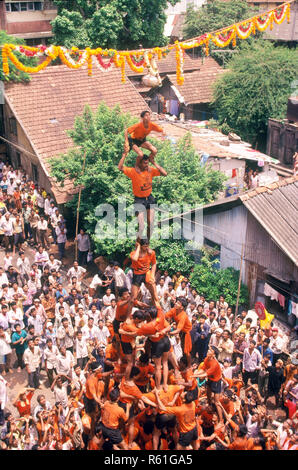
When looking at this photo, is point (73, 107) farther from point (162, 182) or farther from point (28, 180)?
point (162, 182)

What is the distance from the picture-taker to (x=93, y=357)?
12875mm

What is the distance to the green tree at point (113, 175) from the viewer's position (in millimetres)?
18672

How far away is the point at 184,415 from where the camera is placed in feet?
31.6

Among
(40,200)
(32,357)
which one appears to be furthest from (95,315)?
(40,200)

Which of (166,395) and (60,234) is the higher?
(166,395)

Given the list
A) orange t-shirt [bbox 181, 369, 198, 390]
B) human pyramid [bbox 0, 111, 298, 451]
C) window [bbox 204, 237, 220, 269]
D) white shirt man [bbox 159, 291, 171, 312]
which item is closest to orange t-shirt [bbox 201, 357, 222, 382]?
Result: human pyramid [bbox 0, 111, 298, 451]

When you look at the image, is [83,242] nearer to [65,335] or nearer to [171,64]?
[65,335]

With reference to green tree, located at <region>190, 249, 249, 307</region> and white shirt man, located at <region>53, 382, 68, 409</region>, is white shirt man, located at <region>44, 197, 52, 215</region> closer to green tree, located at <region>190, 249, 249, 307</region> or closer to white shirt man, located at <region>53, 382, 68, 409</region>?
green tree, located at <region>190, 249, 249, 307</region>

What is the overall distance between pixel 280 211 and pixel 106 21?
20.9 meters

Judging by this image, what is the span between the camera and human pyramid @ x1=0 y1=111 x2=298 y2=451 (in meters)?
9.90

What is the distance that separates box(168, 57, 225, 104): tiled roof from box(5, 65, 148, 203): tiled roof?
536 centimetres

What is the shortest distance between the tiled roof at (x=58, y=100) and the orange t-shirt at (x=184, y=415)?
14.8 meters

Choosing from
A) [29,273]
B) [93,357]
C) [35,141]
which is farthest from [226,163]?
[93,357]

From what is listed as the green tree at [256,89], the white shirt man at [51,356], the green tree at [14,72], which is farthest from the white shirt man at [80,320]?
the green tree at [256,89]
